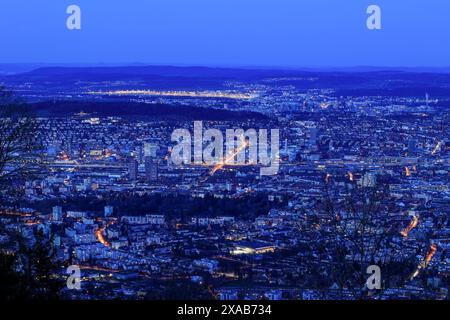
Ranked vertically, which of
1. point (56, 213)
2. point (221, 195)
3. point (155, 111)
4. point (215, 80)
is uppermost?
point (215, 80)

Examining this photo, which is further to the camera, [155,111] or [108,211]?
[155,111]

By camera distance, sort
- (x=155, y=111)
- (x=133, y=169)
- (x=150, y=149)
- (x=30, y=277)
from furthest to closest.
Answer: (x=155, y=111), (x=150, y=149), (x=133, y=169), (x=30, y=277)

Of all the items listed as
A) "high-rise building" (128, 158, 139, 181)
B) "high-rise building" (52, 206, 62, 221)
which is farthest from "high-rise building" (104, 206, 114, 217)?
"high-rise building" (128, 158, 139, 181)

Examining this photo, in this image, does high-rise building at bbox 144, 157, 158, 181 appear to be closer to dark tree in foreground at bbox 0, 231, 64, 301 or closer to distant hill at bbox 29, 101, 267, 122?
distant hill at bbox 29, 101, 267, 122

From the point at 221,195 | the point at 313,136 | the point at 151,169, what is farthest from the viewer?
the point at 313,136

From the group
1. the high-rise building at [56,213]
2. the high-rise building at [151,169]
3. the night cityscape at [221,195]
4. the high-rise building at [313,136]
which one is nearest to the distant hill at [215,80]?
the night cityscape at [221,195]

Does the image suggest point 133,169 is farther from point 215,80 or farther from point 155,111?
point 215,80

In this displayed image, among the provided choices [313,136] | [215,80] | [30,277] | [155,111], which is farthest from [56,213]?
[215,80]
